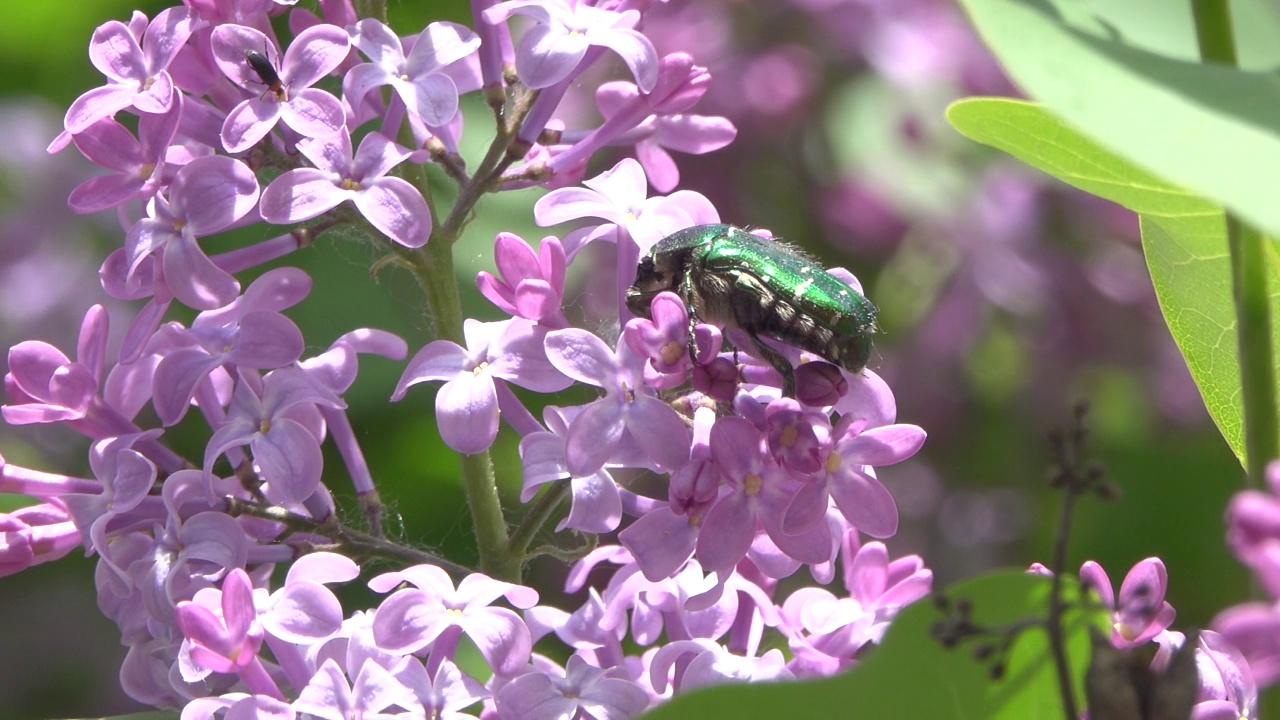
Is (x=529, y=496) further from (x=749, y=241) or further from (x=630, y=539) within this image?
(x=749, y=241)

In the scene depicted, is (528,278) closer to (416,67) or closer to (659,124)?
(416,67)

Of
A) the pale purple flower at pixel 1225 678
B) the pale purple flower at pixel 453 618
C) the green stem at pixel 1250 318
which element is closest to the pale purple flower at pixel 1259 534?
the green stem at pixel 1250 318

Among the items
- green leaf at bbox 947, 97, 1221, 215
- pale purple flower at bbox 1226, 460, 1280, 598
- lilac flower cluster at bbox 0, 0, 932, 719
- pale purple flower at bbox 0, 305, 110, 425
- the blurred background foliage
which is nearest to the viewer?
pale purple flower at bbox 1226, 460, 1280, 598

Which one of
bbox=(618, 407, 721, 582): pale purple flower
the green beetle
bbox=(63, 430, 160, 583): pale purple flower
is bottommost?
bbox=(63, 430, 160, 583): pale purple flower

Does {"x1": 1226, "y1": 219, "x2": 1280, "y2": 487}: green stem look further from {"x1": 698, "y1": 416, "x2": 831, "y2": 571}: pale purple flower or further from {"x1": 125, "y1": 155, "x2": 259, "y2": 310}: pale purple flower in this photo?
{"x1": 125, "y1": 155, "x2": 259, "y2": 310}: pale purple flower

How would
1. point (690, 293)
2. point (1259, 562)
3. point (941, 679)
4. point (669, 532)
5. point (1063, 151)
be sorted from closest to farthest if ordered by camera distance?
point (1259, 562), point (941, 679), point (1063, 151), point (669, 532), point (690, 293)

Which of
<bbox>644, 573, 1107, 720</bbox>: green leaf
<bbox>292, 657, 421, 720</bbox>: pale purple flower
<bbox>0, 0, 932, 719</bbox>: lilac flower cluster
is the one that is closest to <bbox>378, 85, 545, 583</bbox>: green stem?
<bbox>0, 0, 932, 719</bbox>: lilac flower cluster

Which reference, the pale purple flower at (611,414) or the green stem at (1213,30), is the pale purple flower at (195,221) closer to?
the pale purple flower at (611,414)

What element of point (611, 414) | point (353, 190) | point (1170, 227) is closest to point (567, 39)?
point (353, 190)
